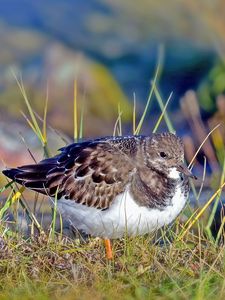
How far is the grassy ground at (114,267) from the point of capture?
643 centimetres

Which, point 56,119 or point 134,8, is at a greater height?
point 134,8

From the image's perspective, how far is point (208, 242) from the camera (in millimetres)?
7281

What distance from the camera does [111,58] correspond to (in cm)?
1589

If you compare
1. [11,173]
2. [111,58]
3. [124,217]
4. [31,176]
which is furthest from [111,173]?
[111,58]

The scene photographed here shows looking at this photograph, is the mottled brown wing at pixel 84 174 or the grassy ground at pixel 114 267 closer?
the grassy ground at pixel 114 267

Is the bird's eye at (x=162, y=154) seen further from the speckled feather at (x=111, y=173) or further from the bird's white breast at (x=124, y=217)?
the bird's white breast at (x=124, y=217)

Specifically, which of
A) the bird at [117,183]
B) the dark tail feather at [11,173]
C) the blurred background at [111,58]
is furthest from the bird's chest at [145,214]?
the blurred background at [111,58]

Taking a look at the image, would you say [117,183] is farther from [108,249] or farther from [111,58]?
[111,58]

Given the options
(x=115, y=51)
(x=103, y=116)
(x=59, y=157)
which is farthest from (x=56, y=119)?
(x=59, y=157)

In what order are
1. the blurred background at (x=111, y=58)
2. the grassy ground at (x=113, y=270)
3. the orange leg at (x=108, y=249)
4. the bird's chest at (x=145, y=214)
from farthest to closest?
the blurred background at (x=111, y=58) < the bird's chest at (x=145, y=214) < the orange leg at (x=108, y=249) < the grassy ground at (x=113, y=270)

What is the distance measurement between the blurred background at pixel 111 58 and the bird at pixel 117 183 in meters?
5.75

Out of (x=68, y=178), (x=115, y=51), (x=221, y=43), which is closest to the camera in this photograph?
(x=68, y=178)

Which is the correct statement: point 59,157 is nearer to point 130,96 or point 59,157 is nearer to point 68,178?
point 68,178

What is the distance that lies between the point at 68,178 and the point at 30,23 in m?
8.94
